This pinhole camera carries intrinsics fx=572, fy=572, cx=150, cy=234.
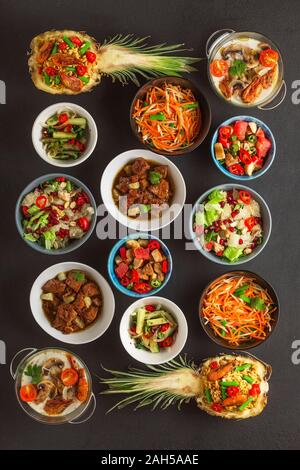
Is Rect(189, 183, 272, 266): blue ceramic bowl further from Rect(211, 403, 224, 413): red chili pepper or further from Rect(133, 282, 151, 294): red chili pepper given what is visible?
Rect(211, 403, 224, 413): red chili pepper

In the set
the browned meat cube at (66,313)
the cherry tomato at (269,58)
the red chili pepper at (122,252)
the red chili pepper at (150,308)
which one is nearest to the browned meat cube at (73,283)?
the browned meat cube at (66,313)

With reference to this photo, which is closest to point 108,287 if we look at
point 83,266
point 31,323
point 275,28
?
point 83,266

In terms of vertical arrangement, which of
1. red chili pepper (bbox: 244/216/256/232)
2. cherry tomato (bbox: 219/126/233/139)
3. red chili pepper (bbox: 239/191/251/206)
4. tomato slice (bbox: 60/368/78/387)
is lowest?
tomato slice (bbox: 60/368/78/387)

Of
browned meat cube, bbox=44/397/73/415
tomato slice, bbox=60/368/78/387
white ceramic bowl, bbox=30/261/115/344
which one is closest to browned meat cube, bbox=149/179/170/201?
white ceramic bowl, bbox=30/261/115/344

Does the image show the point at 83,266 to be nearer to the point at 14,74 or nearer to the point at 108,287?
the point at 108,287

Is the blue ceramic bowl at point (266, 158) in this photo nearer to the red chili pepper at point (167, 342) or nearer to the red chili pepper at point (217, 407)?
the red chili pepper at point (167, 342)

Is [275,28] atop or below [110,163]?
atop

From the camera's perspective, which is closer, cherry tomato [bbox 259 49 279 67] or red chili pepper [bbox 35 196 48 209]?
red chili pepper [bbox 35 196 48 209]
